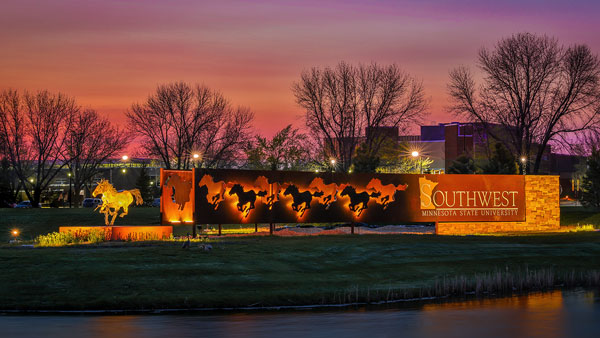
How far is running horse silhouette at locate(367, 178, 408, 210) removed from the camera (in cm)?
4394

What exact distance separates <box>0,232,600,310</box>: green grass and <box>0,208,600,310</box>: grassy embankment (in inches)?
1.4

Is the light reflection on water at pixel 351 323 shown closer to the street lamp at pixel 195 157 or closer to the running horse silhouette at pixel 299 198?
the running horse silhouette at pixel 299 198

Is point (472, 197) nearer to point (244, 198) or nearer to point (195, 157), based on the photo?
point (244, 198)

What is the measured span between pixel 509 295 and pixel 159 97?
66189 mm

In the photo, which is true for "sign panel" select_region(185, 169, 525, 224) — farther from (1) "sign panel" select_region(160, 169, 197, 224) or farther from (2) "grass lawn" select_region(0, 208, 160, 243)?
(2) "grass lawn" select_region(0, 208, 160, 243)

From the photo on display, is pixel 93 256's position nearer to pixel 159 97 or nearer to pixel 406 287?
pixel 406 287

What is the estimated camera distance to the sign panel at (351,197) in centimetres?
3906

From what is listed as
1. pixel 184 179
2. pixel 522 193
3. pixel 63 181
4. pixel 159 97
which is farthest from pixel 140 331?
pixel 63 181

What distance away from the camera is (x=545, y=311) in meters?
22.6

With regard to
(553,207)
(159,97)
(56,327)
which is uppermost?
(159,97)

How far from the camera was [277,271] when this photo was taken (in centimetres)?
2798

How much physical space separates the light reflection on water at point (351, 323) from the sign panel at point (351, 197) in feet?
56.8

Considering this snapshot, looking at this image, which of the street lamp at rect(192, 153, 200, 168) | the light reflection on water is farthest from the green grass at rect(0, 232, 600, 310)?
the street lamp at rect(192, 153, 200, 168)

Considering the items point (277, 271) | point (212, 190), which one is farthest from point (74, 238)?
point (277, 271)
